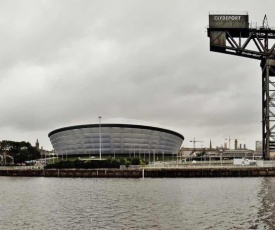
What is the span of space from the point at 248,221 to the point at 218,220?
97.2 inches

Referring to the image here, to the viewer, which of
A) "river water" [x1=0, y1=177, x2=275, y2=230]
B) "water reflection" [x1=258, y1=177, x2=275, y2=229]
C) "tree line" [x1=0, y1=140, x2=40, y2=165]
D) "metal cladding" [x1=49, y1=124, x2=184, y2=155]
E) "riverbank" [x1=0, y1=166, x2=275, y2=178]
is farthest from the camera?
"metal cladding" [x1=49, y1=124, x2=184, y2=155]

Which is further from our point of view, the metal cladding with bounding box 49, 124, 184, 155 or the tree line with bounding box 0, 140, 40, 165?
the metal cladding with bounding box 49, 124, 184, 155

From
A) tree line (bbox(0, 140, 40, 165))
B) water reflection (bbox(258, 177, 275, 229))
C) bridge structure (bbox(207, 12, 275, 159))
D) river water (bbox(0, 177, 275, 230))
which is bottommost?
river water (bbox(0, 177, 275, 230))

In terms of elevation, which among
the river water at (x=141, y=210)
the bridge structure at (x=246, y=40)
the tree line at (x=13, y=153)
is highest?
the bridge structure at (x=246, y=40)

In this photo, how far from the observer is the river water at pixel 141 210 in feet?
124

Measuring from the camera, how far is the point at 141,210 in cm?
4528

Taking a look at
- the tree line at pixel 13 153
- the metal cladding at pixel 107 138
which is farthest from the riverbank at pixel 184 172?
the tree line at pixel 13 153

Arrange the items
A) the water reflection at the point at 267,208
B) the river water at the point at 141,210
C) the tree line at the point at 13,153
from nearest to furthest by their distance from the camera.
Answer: the water reflection at the point at 267,208 < the river water at the point at 141,210 < the tree line at the point at 13,153

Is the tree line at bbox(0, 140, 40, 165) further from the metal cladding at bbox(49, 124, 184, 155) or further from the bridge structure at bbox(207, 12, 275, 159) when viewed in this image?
the bridge structure at bbox(207, 12, 275, 159)

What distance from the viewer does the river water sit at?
3772cm

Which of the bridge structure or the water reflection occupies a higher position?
the bridge structure

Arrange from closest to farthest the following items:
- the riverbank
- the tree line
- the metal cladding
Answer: the riverbank
the tree line
the metal cladding

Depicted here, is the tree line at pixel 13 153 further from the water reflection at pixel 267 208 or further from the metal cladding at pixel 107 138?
the water reflection at pixel 267 208

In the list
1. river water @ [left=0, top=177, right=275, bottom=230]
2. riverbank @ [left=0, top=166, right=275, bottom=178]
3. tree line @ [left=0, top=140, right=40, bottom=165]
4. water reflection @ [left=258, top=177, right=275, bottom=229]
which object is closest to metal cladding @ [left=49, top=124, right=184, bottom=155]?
tree line @ [left=0, top=140, right=40, bottom=165]
